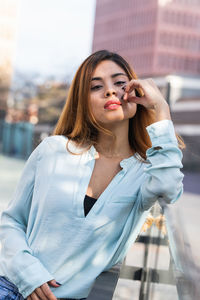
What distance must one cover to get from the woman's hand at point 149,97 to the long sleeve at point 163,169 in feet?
0.18

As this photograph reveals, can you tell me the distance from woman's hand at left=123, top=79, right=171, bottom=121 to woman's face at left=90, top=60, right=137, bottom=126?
0.9 inches

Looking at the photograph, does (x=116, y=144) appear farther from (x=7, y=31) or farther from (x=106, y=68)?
(x=7, y=31)

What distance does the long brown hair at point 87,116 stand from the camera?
1.46m

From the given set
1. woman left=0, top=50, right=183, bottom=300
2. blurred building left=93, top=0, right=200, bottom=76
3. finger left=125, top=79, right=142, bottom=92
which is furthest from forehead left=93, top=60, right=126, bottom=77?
blurred building left=93, top=0, right=200, bottom=76

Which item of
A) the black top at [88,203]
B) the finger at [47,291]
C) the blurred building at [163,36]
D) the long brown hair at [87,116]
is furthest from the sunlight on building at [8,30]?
the finger at [47,291]

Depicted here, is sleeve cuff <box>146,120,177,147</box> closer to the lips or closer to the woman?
the woman

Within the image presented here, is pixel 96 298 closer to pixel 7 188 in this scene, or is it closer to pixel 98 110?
pixel 98 110

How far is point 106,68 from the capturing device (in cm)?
148

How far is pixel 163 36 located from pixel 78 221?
7745 cm

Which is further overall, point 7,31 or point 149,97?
point 7,31

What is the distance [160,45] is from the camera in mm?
74688

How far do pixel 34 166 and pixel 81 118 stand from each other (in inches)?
8.8

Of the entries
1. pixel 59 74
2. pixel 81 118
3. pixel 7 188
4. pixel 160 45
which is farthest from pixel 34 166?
pixel 160 45

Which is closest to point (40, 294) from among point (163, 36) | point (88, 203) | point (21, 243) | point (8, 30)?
point (21, 243)
